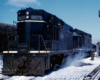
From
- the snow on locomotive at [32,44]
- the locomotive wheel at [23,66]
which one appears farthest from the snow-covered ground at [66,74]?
the snow on locomotive at [32,44]

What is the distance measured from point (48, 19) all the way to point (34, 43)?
1773mm

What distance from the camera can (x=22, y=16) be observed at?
9.24 metres

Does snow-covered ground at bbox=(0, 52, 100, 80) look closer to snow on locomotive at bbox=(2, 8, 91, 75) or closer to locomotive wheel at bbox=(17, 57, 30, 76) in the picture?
locomotive wheel at bbox=(17, 57, 30, 76)

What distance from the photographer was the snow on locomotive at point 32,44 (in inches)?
317

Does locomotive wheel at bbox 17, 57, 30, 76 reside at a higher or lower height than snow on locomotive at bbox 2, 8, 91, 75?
lower

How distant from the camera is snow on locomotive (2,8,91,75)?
8.05m

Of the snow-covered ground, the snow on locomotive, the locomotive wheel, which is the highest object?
the snow on locomotive

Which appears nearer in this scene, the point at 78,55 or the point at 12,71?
the point at 12,71

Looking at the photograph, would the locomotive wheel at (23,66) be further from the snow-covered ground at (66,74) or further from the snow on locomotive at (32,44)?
the snow-covered ground at (66,74)

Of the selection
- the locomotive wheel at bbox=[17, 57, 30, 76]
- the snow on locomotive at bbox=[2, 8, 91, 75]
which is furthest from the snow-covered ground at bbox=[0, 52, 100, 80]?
the snow on locomotive at bbox=[2, 8, 91, 75]

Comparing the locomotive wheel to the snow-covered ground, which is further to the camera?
the locomotive wheel

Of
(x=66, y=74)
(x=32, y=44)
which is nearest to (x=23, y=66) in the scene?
(x=32, y=44)

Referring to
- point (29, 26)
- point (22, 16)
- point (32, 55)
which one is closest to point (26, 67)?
point (32, 55)

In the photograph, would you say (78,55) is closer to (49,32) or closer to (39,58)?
(49,32)
